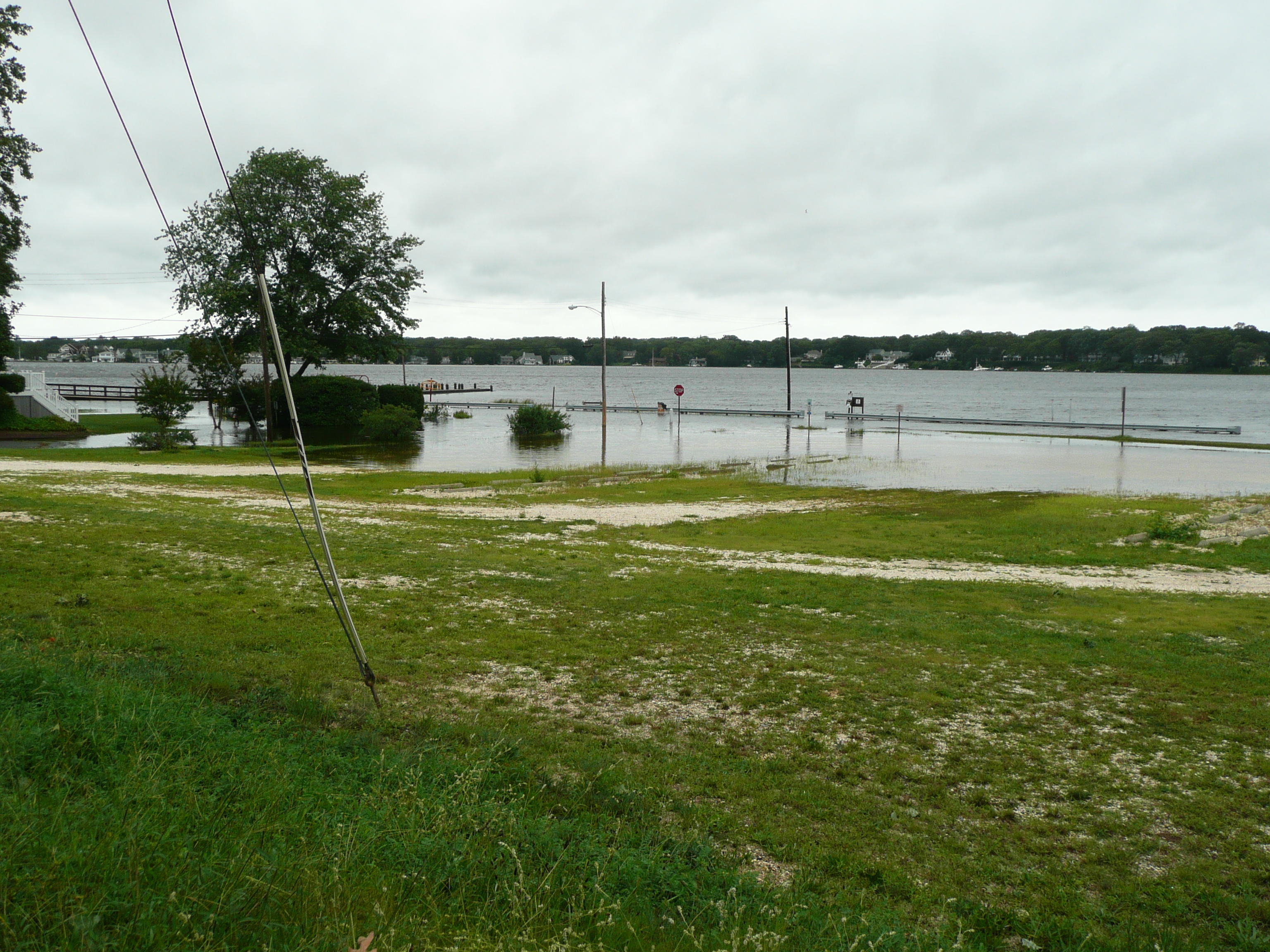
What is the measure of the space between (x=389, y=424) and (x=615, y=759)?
45796 mm

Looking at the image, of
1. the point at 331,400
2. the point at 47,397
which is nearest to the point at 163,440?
the point at 47,397

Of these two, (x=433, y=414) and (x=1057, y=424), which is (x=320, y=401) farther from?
(x=1057, y=424)

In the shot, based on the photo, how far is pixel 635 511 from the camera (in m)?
22.7

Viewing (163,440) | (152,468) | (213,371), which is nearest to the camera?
(152,468)

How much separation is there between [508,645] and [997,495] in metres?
23.0

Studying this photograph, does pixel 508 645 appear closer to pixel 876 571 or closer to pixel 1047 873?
pixel 1047 873

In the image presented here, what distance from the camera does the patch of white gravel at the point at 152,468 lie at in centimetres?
2752

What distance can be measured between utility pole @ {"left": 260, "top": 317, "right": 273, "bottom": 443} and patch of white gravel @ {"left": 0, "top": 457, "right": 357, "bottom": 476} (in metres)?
14.1

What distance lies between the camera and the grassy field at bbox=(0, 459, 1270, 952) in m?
3.56

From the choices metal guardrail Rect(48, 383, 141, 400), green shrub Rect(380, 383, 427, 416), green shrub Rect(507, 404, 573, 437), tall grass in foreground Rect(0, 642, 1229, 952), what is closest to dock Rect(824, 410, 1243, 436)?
green shrub Rect(507, 404, 573, 437)

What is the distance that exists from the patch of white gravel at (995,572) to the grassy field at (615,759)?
1.94 feet

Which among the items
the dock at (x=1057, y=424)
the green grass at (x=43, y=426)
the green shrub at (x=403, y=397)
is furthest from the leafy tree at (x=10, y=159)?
the dock at (x=1057, y=424)

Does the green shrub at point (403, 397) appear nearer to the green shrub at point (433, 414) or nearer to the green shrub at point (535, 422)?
the green shrub at point (433, 414)

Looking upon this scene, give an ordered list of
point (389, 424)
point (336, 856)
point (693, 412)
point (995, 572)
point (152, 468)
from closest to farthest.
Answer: point (336, 856), point (995, 572), point (152, 468), point (389, 424), point (693, 412)
